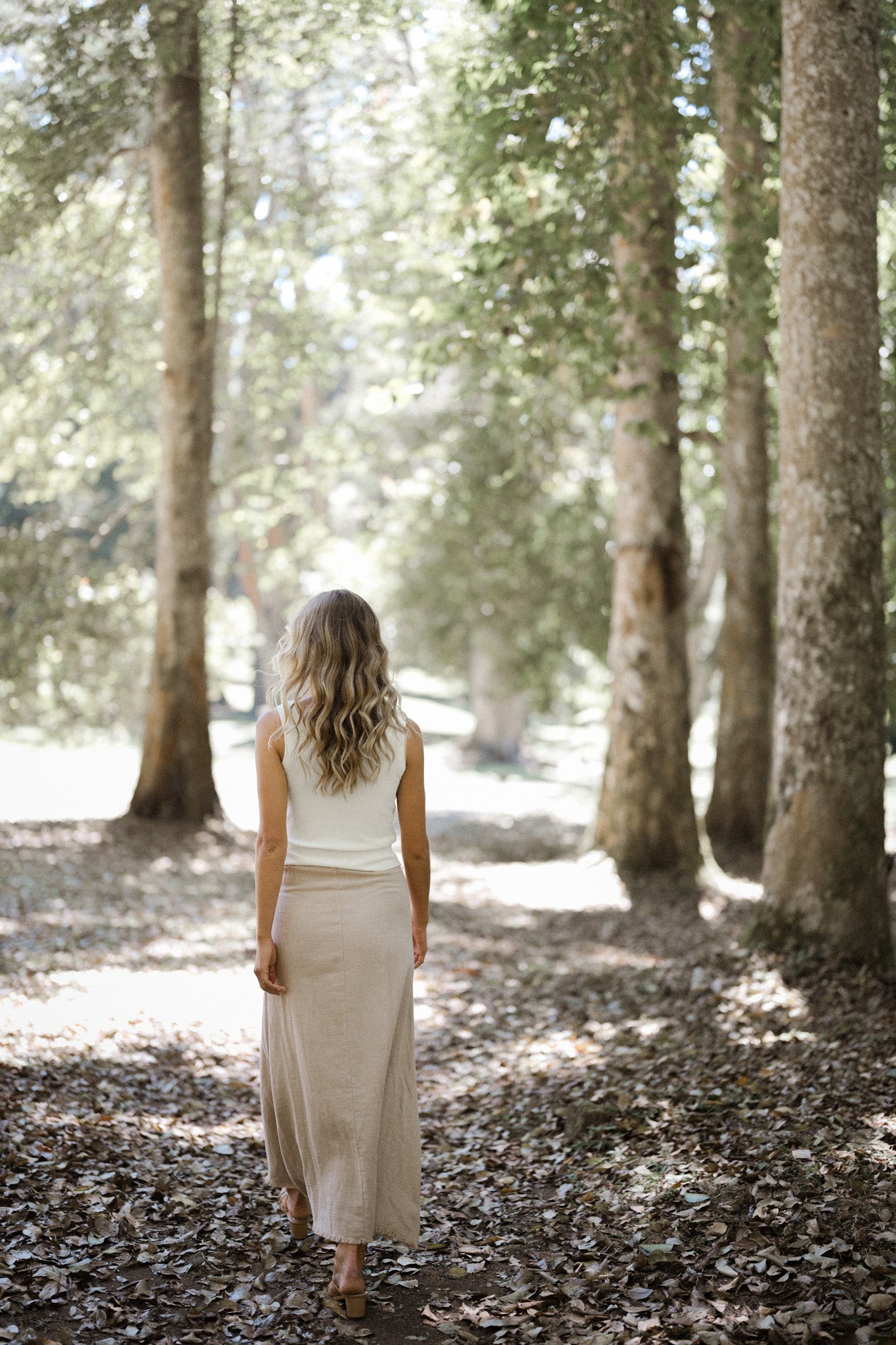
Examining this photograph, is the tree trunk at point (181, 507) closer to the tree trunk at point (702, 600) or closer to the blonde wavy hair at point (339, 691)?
the tree trunk at point (702, 600)

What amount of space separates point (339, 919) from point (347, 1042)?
0.38 meters

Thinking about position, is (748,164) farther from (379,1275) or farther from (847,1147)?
(379,1275)

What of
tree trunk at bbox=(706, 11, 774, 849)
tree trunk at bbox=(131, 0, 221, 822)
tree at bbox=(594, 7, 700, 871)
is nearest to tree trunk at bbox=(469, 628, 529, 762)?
tree trunk at bbox=(706, 11, 774, 849)

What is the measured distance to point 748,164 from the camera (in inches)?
388

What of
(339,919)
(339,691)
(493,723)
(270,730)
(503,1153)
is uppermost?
(339,691)

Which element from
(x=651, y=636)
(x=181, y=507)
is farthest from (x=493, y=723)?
(x=651, y=636)

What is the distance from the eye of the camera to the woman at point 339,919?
11.9 ft

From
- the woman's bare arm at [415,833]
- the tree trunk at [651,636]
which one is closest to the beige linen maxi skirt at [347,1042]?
the woman's bare arm at [415,833]

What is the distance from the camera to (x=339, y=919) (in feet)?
12.0

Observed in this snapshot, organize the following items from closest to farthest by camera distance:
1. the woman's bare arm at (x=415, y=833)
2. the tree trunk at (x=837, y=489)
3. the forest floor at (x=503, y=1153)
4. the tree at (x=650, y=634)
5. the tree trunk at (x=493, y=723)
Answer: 1. the forest floor at (x=503, y=1153)
2. the woman's bare arm at (x=415, y=833)
3. the tree trunk at (x=837, y=489)
4. the tree at (x=650, y=634)
5. the tree trunk at (x=493, y=723)

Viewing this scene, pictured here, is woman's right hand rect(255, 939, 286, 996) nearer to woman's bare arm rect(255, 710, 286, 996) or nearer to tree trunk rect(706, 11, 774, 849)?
woman's bare arm rect(255, 710, 286, 996)

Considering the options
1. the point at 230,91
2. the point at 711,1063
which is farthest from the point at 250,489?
the point at 711,1063

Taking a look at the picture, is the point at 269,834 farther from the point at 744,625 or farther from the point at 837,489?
the point at 744,625

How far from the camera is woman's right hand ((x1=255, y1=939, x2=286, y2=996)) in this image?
3.66m
